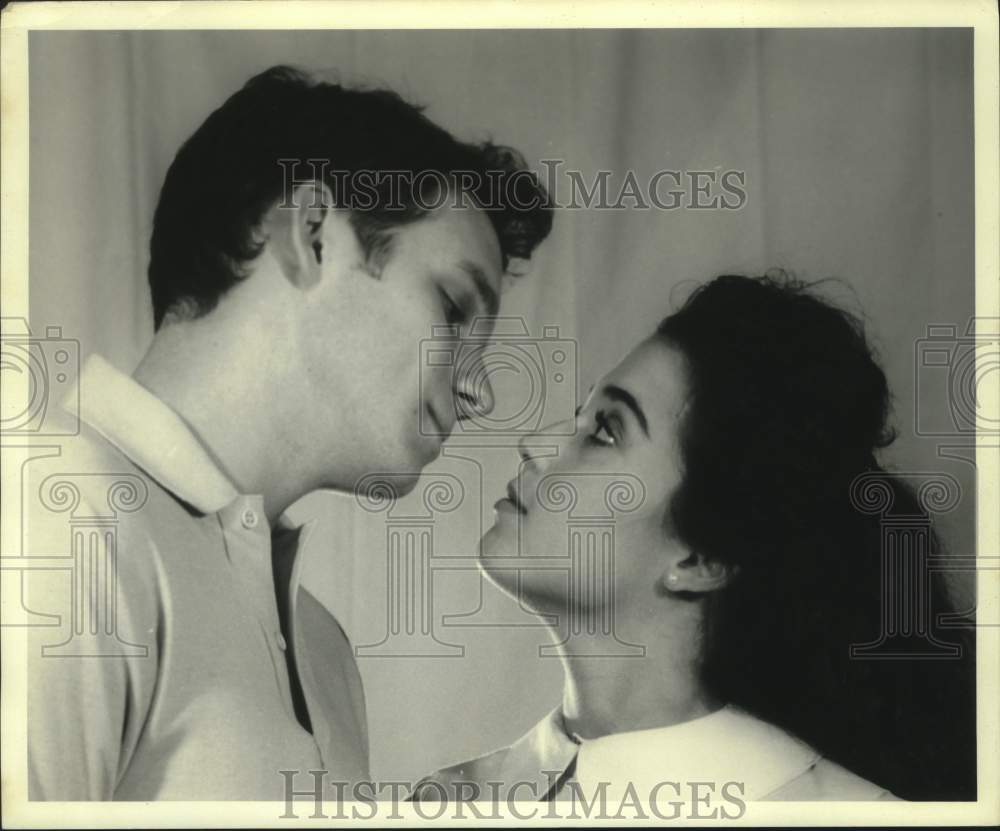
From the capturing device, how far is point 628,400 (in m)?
1.79

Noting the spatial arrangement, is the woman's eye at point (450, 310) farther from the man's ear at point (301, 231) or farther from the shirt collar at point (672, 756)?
the shirt collar at point (672, 756)

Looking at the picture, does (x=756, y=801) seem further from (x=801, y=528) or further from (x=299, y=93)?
(x=299, y=93)

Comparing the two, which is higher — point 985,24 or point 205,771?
point 985,24

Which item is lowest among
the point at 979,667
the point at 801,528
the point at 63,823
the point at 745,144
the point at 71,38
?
the point at 63,823

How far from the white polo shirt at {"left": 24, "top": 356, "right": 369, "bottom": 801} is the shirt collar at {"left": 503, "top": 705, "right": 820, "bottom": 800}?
27cm

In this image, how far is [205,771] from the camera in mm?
1745

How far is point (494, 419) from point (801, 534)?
0.49 m

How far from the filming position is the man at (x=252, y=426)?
174 centimetres

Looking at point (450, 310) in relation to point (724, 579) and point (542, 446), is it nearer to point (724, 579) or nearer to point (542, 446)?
point (542, 446)

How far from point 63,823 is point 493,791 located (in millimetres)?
649

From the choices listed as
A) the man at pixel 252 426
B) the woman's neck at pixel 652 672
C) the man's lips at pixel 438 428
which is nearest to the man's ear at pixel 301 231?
the man at pixel 252 426

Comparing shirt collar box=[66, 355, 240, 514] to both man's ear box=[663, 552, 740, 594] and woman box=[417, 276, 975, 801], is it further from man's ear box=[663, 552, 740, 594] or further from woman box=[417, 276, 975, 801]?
man's ear box=[663, 552, 740, 594]

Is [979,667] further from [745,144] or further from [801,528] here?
[745,144]

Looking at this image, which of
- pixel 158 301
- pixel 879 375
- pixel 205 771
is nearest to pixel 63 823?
pixel 205 771
